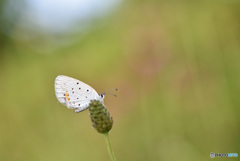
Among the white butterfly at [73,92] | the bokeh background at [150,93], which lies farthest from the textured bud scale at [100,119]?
the bokeh background at [150,93]

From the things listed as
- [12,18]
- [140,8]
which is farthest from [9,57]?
[140,8]

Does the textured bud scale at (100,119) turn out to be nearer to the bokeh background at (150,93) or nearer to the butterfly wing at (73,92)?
the butterfly wing at (73,92)

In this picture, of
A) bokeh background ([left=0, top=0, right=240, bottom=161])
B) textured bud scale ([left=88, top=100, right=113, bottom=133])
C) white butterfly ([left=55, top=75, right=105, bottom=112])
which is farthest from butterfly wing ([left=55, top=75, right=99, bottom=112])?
bokeh background ([left=0, top=0, right=240, bottom=161])

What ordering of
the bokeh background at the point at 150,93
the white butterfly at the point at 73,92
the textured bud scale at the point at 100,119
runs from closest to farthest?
the textured bud scale at the point at 100,119 < the white butterfly at the point at 73,92 < the bokeh background at the point at 150,93

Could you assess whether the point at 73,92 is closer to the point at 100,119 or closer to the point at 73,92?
the point at 73,92

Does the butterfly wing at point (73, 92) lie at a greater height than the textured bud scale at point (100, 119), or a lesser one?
greater

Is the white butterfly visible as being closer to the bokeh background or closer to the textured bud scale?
the textured bud scale

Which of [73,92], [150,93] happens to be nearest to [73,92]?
[73,92]
